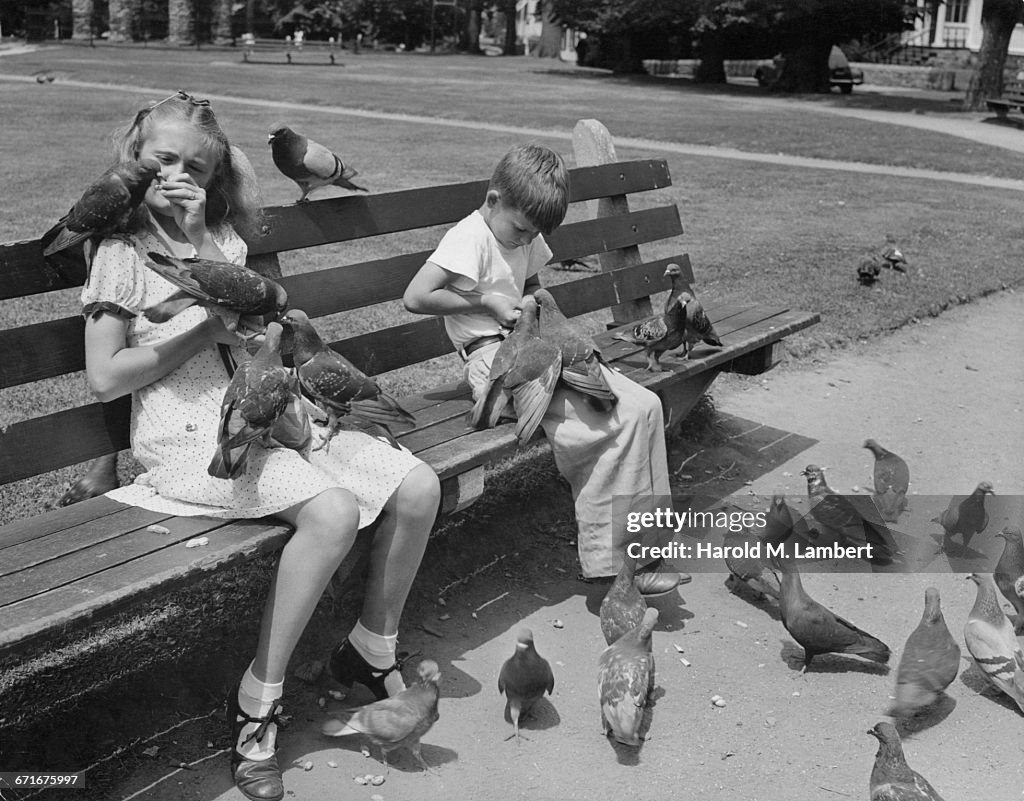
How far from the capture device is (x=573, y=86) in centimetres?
3584

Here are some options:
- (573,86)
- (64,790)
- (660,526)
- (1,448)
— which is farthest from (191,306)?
(573,86)

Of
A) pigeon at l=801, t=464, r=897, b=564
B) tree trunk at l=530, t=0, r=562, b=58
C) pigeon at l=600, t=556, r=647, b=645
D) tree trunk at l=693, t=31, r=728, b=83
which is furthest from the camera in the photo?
tree trunk at l=530, t=0, r=562, b=58

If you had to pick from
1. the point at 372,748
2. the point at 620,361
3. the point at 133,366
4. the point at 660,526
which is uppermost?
the point at 133,366

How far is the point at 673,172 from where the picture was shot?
1672 centimetres

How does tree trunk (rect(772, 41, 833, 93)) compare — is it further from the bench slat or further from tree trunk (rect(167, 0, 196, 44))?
the bench slat

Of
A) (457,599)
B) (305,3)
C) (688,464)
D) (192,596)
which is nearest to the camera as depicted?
(192,596)

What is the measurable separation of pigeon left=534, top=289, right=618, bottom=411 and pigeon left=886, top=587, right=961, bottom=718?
1292mm

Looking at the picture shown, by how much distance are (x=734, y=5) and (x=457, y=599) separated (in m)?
33.6

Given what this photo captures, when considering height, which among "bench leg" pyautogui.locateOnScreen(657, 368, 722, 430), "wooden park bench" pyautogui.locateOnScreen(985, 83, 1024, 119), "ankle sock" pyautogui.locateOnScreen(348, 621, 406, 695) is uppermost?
"wooden park bench" pyautogui.locateOnScreen(985, 83, 1024, 119)

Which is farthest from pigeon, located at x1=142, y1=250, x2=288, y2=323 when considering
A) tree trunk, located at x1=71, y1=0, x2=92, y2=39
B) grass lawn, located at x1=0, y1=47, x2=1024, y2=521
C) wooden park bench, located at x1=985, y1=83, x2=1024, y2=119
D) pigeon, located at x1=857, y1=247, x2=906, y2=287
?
tree trunk, located at x1=71, y1=0, x2=92, y2=39

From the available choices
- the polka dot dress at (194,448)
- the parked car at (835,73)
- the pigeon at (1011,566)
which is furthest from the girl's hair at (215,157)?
the parked car at (835,73)

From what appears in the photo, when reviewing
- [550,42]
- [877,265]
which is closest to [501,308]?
[877,265]

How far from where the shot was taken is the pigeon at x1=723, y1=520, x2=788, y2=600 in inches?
180

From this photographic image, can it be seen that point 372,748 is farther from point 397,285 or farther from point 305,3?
point 305,3
